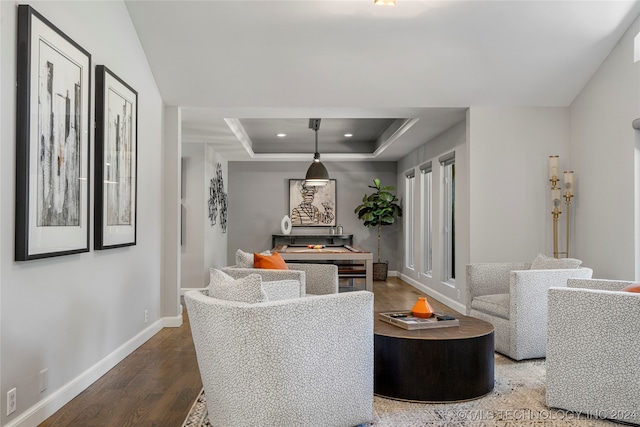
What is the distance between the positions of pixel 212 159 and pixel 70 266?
5309mm

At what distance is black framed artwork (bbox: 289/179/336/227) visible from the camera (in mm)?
10250

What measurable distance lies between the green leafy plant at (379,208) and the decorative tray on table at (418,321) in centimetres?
623

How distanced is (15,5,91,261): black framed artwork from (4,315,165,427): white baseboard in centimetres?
79

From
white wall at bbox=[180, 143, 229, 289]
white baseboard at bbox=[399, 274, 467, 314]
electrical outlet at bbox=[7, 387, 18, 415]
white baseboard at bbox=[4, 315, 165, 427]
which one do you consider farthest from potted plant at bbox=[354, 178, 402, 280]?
electrical outlet at bbox=[7, 387, 18, 415]

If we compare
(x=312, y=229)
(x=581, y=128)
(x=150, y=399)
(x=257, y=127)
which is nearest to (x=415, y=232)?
(x=312, y=229)

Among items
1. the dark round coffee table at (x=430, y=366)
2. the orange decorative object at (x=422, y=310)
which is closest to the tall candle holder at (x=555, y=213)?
the orange decorative object at (x=422, y=310)

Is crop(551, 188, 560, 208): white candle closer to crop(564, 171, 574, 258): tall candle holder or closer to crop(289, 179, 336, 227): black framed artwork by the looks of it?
crop(564, 171, 574, 258): tall candle holder

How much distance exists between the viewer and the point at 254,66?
4828 millimetres

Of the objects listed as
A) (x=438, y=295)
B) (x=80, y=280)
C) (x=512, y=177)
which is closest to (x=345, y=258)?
(x=438, y=295)

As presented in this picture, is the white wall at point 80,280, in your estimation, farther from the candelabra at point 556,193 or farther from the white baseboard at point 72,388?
the candelabra at point 556,193

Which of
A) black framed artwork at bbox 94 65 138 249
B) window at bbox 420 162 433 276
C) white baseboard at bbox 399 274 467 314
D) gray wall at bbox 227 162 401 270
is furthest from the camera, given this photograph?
gray wall at bbox 227 162 401 270

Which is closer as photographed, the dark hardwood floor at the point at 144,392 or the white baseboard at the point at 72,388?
the white baseboard at the point at 72,388

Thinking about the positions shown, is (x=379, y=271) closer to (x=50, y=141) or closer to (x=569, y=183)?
(x=569, y=183)

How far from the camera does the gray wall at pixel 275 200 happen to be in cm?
1022
